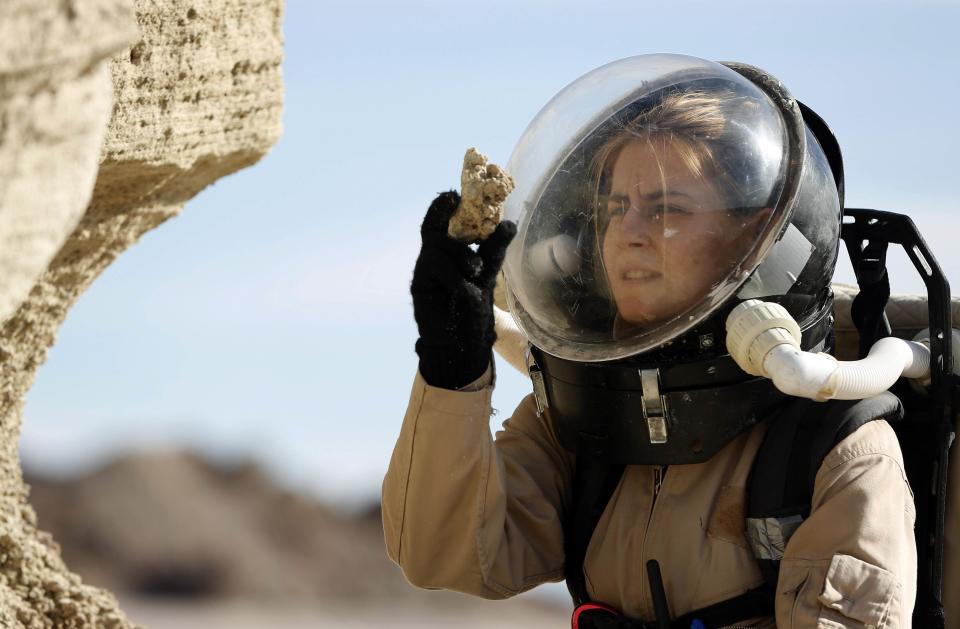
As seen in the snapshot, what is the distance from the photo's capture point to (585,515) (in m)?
2.62

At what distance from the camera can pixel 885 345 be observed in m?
2.47

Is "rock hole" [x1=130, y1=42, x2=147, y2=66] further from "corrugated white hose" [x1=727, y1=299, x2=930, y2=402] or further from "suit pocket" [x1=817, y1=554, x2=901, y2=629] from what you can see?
"suit pocket" [x1=817, y1=554, x2=901, y2=629]

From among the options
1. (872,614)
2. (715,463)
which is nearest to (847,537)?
(872,614)

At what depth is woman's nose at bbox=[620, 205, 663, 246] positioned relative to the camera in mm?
2477

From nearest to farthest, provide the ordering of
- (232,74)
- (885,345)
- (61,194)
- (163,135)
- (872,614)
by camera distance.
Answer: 1. (61,194)
2. (872,614)
3. (885,345)
4. (163,135)
5. (232,74)

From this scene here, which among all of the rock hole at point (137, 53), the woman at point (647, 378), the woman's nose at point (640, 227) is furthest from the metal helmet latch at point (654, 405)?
the rock hole at point (137, 53)

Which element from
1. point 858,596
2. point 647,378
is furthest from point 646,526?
point 858,596

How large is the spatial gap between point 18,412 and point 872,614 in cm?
230

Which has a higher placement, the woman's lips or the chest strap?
the woman's lips

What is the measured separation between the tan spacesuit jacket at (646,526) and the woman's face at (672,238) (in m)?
0.32

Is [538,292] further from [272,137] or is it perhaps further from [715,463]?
[272,137]

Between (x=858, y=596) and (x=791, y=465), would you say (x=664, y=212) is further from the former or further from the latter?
(x=858, y=596)

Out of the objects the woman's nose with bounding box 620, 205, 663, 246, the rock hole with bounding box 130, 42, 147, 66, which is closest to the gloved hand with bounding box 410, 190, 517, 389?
the woman's nose with bounding box 620, 205, 663, 246

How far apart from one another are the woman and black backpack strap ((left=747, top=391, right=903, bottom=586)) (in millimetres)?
14
